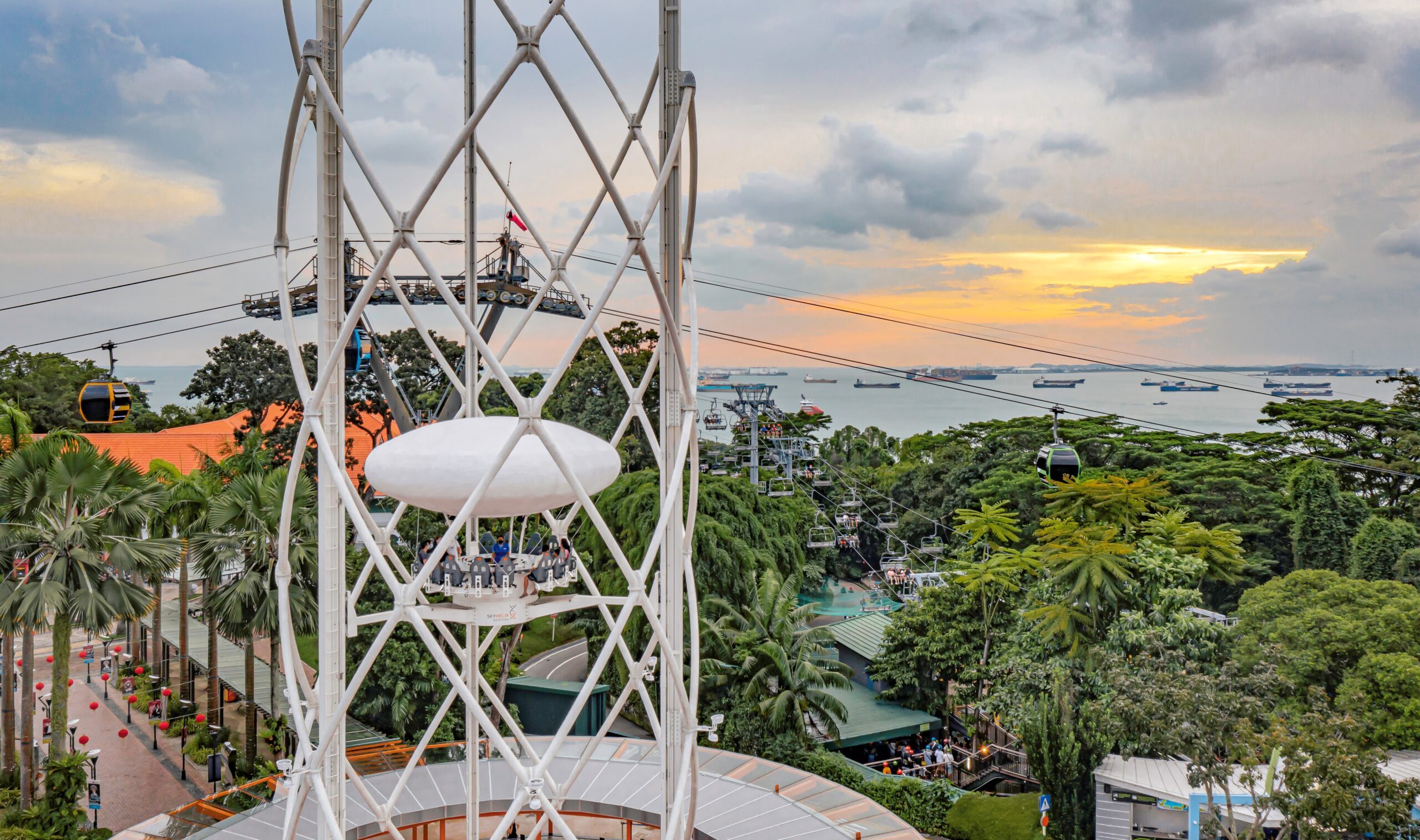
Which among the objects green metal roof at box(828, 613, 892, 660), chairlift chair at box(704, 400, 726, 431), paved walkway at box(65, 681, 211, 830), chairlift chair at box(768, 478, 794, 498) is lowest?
paved walkway at box(65, 681, 211, 830)

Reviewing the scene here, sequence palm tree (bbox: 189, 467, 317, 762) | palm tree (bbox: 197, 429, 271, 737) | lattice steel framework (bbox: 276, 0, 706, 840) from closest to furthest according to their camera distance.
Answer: lattice steel framework (bbox: 276, 0, 706, 840) → palm tree (bbox: 189, 467, 317, 762) → palm tree (bbox: 197, 429, 271, 737)

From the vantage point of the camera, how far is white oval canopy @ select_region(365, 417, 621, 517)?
11906 millimetres

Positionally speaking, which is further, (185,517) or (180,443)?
(180,443)

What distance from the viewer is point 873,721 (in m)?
33.6

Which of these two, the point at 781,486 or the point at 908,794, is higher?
the point at 781,486

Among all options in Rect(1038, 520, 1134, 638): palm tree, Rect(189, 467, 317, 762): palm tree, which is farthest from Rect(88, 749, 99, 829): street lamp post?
Rect(1038, 520, 1134, 638): palm tree

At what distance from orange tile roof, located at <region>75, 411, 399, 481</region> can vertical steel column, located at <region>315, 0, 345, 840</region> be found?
41.2m

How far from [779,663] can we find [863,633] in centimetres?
1140

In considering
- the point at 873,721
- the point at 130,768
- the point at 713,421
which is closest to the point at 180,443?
the point at 713,421

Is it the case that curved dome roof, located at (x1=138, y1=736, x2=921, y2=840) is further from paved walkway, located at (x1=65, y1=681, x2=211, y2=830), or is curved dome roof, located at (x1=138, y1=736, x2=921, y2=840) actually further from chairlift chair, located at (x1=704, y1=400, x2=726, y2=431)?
chairlift chair, located at (x1=704, y1=400, x2=726, y2=431)

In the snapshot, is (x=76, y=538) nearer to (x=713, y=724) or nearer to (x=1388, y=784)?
(x=713, y=724)

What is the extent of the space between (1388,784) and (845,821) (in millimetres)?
11176

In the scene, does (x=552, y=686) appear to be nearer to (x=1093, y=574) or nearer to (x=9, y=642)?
(x=9, y=642)

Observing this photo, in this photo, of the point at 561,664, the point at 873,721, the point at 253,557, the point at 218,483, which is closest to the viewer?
the point at 253,557
